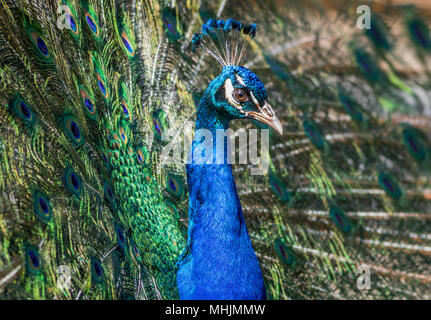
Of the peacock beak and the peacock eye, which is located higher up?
the peacock eye

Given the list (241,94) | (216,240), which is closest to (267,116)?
(241,94)

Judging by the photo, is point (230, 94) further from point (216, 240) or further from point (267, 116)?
point (216, 240)

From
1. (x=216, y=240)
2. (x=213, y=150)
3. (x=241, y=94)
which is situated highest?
(x=241, y=94)

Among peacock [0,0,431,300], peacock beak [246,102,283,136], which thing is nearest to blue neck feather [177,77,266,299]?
peacock [0,0,431,300]

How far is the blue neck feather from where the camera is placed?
1.24 meters

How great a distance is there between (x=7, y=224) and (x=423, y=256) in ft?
4.12

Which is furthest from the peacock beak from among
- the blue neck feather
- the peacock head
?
the blue neck feather

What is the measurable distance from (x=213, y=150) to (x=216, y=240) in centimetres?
24

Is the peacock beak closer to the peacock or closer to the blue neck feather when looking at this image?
the peacock

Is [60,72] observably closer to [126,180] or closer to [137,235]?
[126,180]

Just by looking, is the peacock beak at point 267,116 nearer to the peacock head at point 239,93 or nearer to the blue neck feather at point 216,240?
the peacock head at point 239,93

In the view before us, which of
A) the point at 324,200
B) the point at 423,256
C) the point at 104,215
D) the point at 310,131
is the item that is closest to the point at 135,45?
the point at 104,215

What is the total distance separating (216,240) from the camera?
1.26 m

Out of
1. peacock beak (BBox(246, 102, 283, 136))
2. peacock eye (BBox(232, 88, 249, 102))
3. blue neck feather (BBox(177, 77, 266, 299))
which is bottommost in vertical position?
blue neck feather (BBox(177, 77, 266, 299))
